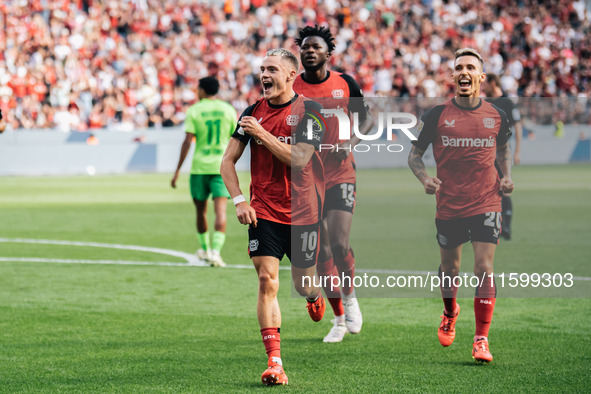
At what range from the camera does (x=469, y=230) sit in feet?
20.3

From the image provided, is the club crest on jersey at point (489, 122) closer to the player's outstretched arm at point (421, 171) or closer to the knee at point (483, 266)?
the player's outstretched arm at point (421, 171)

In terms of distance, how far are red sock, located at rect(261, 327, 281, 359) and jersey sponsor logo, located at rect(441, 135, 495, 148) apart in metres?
1.73

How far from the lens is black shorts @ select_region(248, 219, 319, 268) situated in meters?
5.61

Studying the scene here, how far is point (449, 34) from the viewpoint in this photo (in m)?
36.8

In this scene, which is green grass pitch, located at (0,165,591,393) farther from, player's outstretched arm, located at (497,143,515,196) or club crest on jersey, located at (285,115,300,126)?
club crest on jersey, located at (285,115,300,126)

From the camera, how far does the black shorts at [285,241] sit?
5613 millimetres

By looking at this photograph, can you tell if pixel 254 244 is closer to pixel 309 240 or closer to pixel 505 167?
pixel 309 240

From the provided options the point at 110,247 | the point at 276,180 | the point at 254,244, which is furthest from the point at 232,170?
the point at 110,247

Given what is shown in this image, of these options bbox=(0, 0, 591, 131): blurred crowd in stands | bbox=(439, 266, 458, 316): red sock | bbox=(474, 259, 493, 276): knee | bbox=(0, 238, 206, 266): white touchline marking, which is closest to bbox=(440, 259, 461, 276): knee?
bbox=(439, 266, 458, 316): red sock

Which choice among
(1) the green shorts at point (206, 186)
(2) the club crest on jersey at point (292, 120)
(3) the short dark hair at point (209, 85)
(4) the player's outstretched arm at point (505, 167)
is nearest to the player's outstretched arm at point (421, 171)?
(4) the player's outstretched arm at point (505, 167)

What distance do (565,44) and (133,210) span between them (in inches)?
988

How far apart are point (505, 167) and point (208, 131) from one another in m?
5.35

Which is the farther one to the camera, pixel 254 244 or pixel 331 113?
pixel 331 113

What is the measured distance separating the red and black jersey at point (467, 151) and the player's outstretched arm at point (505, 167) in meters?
0.04
